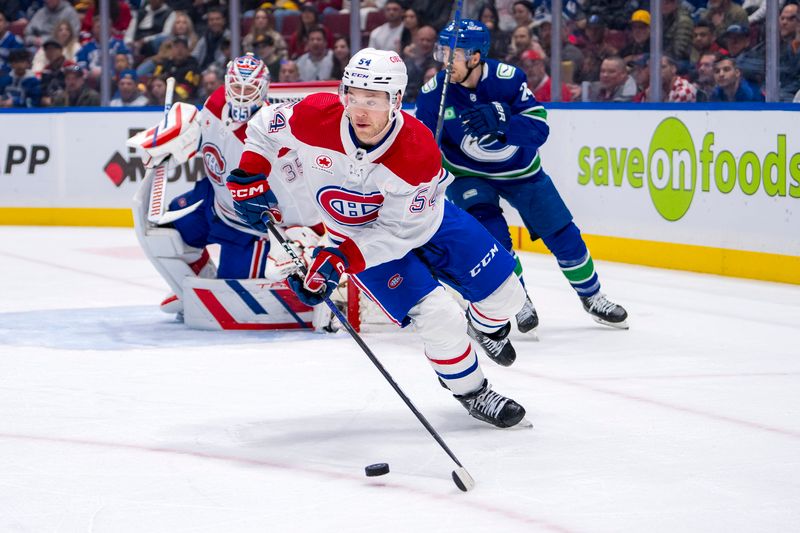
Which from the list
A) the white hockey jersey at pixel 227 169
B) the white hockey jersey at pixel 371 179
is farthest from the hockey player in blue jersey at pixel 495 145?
the white hockey jersey at pixel 371 179

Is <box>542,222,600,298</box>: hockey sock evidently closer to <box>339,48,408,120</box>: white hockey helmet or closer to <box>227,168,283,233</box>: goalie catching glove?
<box>227,168,283,233</box>: goalie catching glove

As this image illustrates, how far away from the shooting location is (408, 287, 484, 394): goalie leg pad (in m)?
3.39

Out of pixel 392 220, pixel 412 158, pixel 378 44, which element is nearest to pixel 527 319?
pixel 392 220

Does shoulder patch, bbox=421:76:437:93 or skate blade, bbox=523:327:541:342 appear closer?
shoulder patch, bbox=421:76:437:93

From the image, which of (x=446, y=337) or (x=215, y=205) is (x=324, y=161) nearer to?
(x=446, y=337)

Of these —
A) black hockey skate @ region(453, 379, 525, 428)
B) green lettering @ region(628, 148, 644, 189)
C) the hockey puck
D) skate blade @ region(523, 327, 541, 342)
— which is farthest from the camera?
green lettering @ region(628, 148, 644, 189)

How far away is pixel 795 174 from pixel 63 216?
5295 mm

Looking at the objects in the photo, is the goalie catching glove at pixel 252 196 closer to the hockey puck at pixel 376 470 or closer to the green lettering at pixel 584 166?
the hockey puck at pixel 376 470

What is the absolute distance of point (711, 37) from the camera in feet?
22.2

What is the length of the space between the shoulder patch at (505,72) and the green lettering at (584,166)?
2735 millimetres

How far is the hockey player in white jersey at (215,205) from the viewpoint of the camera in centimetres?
513

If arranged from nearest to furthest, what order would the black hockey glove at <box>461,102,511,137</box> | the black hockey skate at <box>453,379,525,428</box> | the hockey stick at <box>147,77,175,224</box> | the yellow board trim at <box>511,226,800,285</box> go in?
the black hockey skate at <box>453,379,525,428</box>, the black hockey glove at <box>461,102,511,137</box>, the hockey stick at <box>147,77,175,224</box>, the yellow board trim at <box>511,226,800,285</box>

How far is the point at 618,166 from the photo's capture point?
24.3ft

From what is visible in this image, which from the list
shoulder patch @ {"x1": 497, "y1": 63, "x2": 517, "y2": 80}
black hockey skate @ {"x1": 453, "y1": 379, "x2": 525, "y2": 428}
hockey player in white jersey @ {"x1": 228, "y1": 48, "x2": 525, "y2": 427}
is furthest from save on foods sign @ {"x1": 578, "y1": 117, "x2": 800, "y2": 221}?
black hockey skate @ {"x1": 453, "y1": 379, "x2": 525, "y2": 428}
